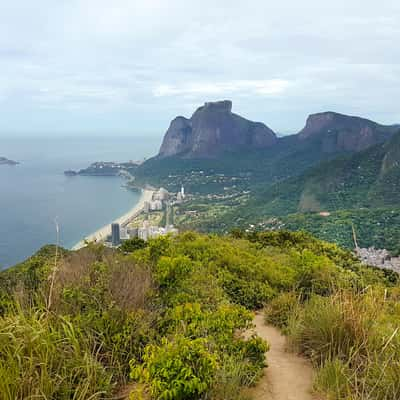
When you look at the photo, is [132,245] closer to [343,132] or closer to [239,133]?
[343,132]

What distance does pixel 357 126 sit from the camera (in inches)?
2985

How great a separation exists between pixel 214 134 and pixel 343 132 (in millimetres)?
28284

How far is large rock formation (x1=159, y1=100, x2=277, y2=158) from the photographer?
88.9m

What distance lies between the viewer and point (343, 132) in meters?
75.1

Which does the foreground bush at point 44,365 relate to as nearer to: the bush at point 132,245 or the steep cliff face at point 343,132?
the bush at point 132,245

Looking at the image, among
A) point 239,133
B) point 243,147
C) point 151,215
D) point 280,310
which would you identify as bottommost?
point 151,215

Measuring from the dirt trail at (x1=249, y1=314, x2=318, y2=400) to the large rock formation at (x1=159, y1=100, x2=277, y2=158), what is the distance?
8539 cm

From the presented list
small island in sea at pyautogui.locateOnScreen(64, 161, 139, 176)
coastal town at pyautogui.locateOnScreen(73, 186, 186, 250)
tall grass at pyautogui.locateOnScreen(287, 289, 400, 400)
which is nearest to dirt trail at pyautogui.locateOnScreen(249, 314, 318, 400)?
tall grass at pyautogui.locateOnScreen(287, 289, 400, 400)

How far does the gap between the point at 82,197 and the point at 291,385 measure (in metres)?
64.9

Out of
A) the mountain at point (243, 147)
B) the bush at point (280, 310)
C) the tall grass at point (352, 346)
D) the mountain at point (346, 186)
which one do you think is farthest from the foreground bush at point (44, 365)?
the mountain at point (243, 147)

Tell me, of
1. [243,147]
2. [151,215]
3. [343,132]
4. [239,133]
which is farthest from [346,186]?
[239,133]

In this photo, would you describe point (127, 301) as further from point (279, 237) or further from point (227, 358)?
point (279, 237)

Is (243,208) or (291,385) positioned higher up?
(291,385)

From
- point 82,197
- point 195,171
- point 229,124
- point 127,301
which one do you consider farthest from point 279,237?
point 229,124
